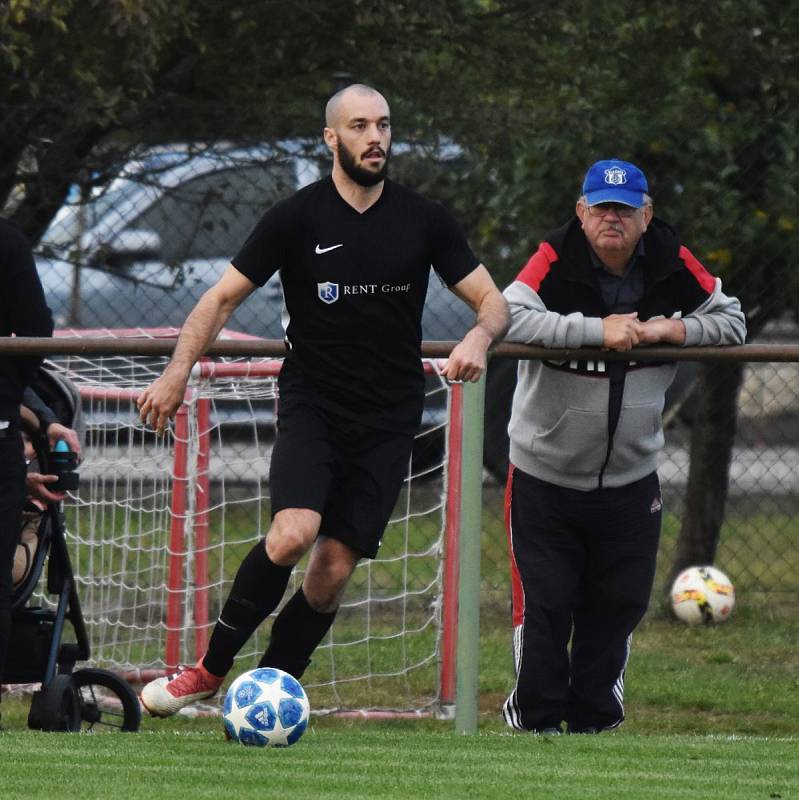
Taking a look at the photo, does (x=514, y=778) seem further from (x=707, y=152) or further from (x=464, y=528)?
(x=707, y=152)

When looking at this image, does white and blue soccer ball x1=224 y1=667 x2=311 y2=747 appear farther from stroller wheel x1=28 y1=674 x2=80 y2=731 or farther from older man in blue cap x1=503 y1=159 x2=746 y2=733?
stroller wheel x1=28 y1=674 x2=80 y2=731

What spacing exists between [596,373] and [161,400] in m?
1.69

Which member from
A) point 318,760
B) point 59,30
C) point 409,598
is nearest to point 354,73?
point 59,30

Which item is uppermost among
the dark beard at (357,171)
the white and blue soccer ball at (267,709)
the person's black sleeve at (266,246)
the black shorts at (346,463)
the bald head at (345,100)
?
the bald head at (345,100)

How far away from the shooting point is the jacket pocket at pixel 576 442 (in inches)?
261

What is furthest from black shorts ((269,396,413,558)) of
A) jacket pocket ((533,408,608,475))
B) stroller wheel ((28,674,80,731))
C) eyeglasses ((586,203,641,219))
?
stroller wheel ((28,674,80,731))

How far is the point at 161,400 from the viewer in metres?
5.84

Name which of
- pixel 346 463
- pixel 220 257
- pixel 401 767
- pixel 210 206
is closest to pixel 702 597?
pixel 220 257

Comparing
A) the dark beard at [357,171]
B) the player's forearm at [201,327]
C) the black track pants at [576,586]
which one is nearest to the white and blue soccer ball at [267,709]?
the player's forearm at [201,327]

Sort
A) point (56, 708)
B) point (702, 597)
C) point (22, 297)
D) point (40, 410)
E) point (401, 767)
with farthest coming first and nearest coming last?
1. point (702, 597)
2. point (40, 410)
3. point (56, 708)
4. point (22, 297)
5. point (401, 767)

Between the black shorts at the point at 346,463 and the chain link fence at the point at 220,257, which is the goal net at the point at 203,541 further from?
the black shorts at the point at 346,463

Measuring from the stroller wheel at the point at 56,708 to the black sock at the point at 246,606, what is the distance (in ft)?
3.57

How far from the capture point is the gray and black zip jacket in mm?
6629

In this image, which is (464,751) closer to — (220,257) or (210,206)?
(210,206)
